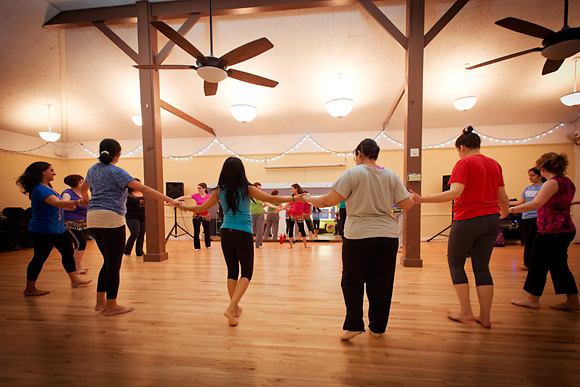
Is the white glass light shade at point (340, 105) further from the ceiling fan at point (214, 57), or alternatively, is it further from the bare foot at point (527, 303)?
the bare foot at point (527, 303)

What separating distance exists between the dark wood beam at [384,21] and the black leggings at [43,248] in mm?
4892

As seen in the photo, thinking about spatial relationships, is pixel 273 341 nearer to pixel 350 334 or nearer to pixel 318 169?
pixel 350 334

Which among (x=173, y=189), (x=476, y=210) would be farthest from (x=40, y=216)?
(x=173, y=189)

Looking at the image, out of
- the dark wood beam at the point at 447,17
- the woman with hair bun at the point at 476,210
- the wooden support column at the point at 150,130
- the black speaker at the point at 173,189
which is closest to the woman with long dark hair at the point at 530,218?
the woman with hair bun at the point at 476,210

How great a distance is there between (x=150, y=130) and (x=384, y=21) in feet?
13.0

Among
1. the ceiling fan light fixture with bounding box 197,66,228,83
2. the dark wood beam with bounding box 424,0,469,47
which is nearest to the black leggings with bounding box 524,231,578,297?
the dark wood beam with bounding box 424,0,469,47

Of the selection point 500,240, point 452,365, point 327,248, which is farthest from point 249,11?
point 500,240

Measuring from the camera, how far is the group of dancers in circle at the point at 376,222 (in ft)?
5.41

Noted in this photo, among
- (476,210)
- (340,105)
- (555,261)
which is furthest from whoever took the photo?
(340,105)

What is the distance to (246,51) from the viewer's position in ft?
10.3

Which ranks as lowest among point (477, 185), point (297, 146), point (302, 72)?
point (477, 185)

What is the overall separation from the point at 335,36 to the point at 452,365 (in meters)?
4.86

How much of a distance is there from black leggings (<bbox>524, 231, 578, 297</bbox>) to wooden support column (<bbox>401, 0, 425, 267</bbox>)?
1515 mm

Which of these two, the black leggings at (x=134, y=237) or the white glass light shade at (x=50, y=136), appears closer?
the black leggings at (x=134, y=237)
